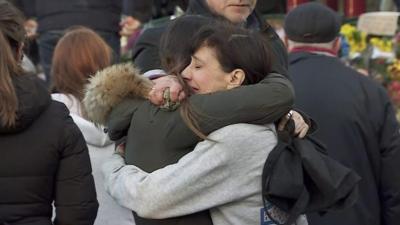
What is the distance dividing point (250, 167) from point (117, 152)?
603mm

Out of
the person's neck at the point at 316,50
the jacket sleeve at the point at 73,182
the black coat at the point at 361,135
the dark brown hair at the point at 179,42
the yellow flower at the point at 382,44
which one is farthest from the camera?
the yellow flower at the point at 382,44

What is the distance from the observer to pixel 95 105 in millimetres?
3338

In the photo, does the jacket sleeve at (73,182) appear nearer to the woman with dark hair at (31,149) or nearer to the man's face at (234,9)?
the woman with dark hair at (31,149)

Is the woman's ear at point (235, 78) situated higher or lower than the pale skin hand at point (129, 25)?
higher

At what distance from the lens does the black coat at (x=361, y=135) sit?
482 centimetres

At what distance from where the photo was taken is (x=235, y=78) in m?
3.18

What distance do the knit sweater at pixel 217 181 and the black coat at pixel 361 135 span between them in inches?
68.5

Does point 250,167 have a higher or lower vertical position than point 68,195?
higher

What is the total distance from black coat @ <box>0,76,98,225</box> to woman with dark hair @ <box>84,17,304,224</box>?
0.76ft

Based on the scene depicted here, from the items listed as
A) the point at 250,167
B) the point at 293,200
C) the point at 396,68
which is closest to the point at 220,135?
the point at 250,167

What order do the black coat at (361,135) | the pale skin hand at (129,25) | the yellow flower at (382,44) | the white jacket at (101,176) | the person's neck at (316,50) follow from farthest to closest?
the pale skin hand at (129,25) < the yellow flower at (382,44) < the person's neck at (316,50) < the black coat at (361,135) < the white jacket at (101,176)

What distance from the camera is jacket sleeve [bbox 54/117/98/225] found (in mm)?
3420

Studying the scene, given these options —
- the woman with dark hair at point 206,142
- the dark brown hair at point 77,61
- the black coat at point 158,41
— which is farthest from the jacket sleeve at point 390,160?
the woman with dark hair at point 206,142

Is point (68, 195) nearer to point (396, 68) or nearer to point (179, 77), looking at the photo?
point (179, 77)
